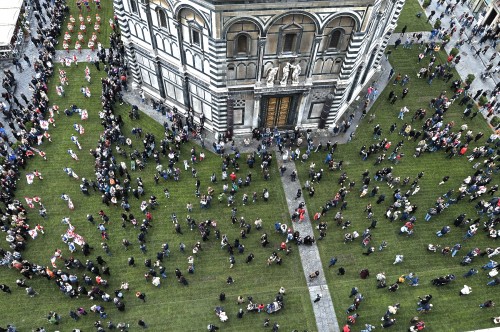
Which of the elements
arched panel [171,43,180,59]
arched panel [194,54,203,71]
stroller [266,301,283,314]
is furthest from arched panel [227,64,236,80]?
stroller [266,301,283,314]

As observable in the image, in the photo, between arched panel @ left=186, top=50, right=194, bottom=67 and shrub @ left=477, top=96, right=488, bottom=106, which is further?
shrub @ left=477, top=96, right=488, bottom=106

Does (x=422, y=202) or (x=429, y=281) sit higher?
(x=422, y=202)

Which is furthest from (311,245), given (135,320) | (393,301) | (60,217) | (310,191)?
(60,217)

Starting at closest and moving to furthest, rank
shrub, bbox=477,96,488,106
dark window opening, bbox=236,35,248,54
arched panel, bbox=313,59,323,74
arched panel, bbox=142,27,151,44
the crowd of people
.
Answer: the crowd of people → dark window opening, bbox=236,35,248,54 → arched panel, bbox=313,59,323,74 → arched panel, bbox=142,27,151,44 → shrub, bbox=477,96,488,106

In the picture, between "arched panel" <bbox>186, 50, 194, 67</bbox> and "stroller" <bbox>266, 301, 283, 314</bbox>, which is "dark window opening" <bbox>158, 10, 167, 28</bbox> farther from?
"stroller" <bbox>266, 301, 283, 314</bbox>

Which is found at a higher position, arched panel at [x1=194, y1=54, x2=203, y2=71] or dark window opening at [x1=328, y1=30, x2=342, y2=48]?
arched panel at [x1=194, y1=54, x2=203, y2=71]

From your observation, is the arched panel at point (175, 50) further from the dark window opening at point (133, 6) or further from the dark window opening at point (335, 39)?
the dark window opening at point (335, 39)

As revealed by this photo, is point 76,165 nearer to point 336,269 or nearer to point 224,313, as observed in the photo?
point 224,313
